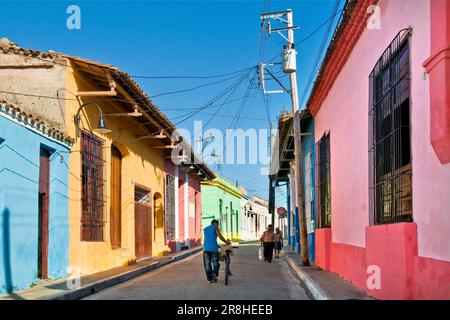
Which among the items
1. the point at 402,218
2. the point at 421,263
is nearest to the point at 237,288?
the point at 402,218

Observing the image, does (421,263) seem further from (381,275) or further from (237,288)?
(237,288)

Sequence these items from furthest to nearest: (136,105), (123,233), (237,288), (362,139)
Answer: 1. (123,233)
2. (136,105)
3. (237,288)
4. (362,139)

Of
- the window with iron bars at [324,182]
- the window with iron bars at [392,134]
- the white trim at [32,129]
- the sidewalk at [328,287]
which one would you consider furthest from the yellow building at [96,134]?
the window with iron bars at [392,134]

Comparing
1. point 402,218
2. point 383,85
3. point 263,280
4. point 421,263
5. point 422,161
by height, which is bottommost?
point 263,280

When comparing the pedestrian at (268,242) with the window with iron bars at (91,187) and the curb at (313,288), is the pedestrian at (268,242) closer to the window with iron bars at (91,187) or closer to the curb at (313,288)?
the curb at (313,288)

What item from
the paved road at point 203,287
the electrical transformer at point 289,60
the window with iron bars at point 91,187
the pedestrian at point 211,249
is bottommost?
the paved road at point 203,287

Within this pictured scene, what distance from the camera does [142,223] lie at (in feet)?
67.7

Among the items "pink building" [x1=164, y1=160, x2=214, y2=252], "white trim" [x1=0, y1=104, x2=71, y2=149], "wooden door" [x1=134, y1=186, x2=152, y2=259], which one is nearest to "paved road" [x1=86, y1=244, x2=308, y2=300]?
"white trim" [x1=0, y1=104, x2=71, y2=149]

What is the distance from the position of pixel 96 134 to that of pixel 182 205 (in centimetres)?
1414

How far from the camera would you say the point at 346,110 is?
1203 cm

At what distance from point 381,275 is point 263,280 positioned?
5462 mm

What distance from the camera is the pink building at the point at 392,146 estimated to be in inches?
239

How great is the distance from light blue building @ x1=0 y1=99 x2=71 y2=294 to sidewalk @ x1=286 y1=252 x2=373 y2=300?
5.29 meters

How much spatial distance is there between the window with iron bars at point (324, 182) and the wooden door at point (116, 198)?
5.93 m
